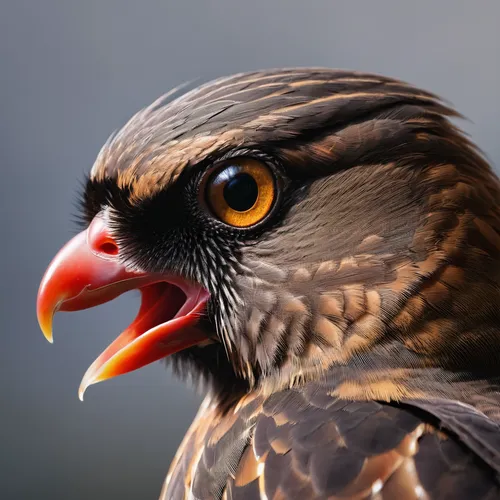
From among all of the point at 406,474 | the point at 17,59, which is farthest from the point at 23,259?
the point at 406,474

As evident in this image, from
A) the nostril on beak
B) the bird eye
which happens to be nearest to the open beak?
the nostril on beak

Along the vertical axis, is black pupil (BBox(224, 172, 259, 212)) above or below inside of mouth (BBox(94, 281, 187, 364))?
above

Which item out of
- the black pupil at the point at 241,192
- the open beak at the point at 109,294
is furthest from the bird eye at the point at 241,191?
the open beak at the point at 109,294

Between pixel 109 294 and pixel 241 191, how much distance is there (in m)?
0.28

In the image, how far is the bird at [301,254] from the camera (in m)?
0.90

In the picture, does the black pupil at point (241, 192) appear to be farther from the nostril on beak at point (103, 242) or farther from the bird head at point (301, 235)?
the nostril on beak at point (103, 242)

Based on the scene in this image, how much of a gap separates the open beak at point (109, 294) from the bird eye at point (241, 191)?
0.13 m

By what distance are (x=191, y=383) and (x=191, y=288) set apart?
0.20 meters

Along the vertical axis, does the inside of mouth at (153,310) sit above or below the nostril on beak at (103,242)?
below

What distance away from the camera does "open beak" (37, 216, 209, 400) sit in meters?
0.99

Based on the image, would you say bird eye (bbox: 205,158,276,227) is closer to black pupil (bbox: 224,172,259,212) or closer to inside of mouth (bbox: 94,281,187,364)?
black pupil (bbox: 224,172,259,212)

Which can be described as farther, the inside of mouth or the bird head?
the inside of mouth

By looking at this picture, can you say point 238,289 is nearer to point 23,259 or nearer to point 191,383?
point 191,383

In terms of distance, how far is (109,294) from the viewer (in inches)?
39.7
